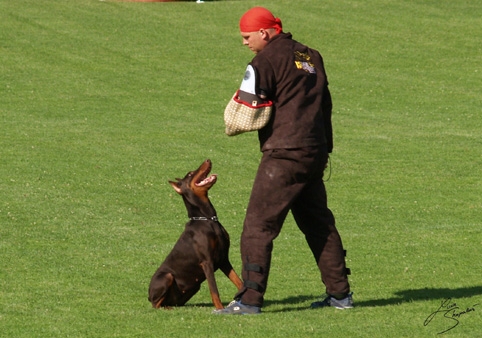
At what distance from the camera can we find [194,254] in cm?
789

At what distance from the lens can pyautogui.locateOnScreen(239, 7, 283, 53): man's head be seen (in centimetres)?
757

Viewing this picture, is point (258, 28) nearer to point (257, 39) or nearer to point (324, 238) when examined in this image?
point (257, 39)

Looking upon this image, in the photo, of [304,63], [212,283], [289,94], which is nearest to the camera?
[289,94]

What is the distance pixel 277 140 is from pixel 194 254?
1.10m

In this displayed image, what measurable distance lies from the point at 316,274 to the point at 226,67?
13255mm

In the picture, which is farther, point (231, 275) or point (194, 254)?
Result: point (231, 275)

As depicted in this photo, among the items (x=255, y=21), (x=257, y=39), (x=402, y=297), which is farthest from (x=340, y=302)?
(x=255, y=21)

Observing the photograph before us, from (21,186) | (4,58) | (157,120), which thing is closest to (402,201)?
(21,186)

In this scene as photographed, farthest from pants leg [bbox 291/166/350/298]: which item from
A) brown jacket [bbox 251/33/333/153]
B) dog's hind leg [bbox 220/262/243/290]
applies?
dog's hind leg [bbox 220/262/243/290]

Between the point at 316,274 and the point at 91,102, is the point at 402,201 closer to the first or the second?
the point at 316,274

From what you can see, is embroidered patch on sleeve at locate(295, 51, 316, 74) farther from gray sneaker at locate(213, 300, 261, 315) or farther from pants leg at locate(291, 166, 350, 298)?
gray sneaker at locate(213, 300, 261, 315)

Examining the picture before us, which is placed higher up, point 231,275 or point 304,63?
point 304,63

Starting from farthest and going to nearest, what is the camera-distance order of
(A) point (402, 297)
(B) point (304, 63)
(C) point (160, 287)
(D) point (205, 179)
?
(A) point (402, 297) < (D) point (205, 179) < (C) point (160, 287) < (B) point (304, 63)

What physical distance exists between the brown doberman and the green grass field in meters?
0.19
